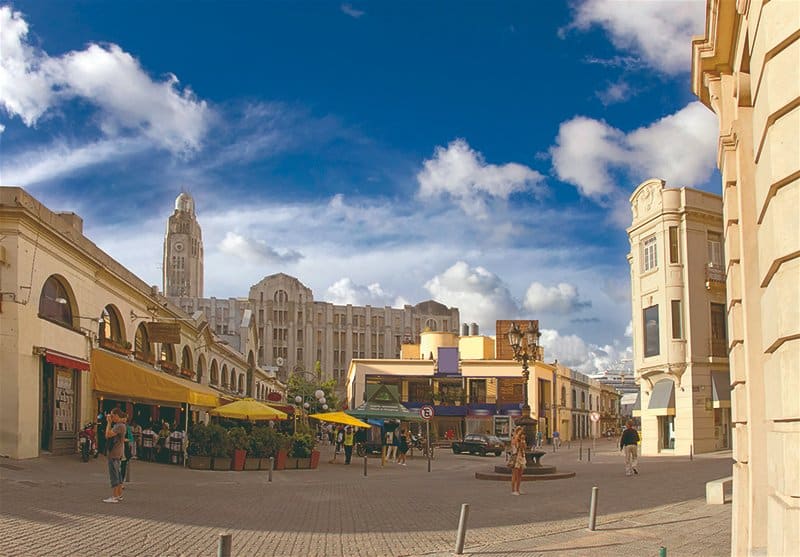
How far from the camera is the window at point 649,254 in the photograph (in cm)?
4431

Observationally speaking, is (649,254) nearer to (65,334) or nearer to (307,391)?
(65,334)

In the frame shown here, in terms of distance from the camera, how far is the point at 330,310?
12888 cm

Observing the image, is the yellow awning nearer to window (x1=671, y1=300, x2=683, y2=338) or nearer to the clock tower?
window (x1=671, y1=300, x2=683, y2=338)

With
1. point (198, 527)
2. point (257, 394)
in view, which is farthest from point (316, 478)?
point (257, 394)

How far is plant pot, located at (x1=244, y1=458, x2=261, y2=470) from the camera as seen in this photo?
2645 cm

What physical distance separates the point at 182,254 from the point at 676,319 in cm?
11871

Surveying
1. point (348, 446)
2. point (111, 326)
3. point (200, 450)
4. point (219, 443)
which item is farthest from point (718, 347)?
point (111, 326)

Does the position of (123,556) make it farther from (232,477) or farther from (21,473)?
(232,477)

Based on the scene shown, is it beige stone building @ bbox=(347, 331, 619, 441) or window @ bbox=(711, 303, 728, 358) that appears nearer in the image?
window @ bbox=(711, 303, 728, 358)

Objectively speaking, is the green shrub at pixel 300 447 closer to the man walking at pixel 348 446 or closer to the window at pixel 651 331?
the man walking at pixel 348 446

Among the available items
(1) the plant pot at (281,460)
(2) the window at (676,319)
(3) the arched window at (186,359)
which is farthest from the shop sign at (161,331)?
(2) the window at (676,319)

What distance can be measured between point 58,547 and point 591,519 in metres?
7.98

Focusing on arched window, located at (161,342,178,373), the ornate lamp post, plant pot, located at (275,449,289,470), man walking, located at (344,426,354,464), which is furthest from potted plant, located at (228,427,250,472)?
arched window, located at (161,342,178,373)

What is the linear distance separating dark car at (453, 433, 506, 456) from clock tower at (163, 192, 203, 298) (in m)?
105
